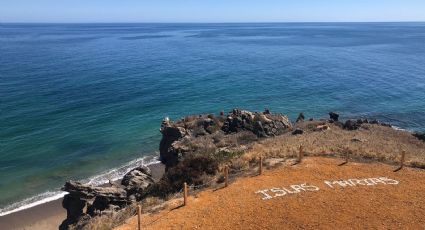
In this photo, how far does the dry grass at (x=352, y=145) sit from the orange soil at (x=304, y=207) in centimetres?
403

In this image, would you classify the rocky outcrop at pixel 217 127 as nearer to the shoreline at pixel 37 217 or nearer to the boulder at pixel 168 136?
the boulder at pixel 168 136

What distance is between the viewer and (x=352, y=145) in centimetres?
3572

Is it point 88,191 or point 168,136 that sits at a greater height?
point 88,191

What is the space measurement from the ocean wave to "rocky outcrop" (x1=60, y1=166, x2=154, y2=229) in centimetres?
587

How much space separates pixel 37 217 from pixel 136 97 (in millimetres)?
38469

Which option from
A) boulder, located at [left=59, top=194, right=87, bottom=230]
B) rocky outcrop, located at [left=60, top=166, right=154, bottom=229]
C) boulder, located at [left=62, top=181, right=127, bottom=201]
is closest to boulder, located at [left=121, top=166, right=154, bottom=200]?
rocky outcrop, located at [left=60, top=166, right=154, bottom=229]

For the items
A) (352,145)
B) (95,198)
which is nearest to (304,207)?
(352,145)

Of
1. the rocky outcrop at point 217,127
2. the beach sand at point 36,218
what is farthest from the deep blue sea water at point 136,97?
the rocky outcrop at point 217,127

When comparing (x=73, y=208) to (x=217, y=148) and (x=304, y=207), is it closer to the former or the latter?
(x=217, y=148)

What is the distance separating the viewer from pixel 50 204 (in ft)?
119

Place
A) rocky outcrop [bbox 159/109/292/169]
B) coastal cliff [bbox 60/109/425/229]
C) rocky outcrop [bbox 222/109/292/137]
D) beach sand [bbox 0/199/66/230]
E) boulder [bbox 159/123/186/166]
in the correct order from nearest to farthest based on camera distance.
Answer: coastal cliff [bbox 60/109/425/229]
beach sand [bbox 0/199/66/230]
boulder [bbox 159/123/186/166]
rocky outcrop [bbox 159/109/292/169]
rocky outcrop [bbox 222/109/292/137]

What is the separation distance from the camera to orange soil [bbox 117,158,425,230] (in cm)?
2066

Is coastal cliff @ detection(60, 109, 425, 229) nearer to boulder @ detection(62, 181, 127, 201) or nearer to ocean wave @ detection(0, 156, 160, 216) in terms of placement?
A: boulder @ detection(62, 181, 127, 201)

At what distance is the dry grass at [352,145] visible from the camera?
30469mm
